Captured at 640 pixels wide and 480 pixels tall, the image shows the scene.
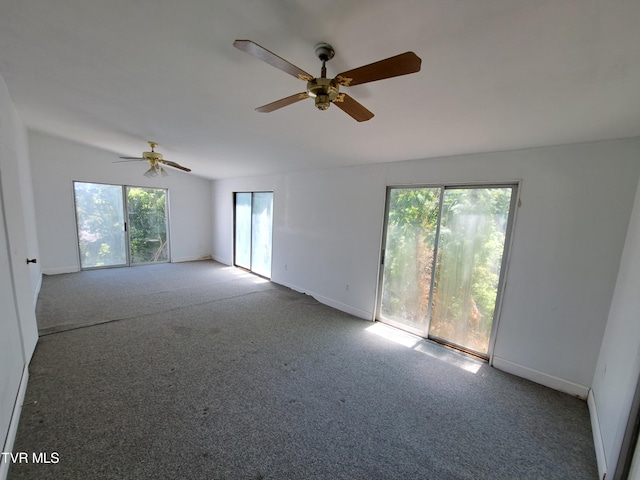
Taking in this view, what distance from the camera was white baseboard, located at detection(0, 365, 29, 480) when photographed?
4.32 ft

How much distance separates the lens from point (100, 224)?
5.43 metres

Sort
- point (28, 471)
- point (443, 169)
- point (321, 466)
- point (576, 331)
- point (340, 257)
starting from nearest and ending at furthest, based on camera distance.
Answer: point (28, 471) < point (321, 466) < point (576, 331) < point (443, 169) < point (340, 257)

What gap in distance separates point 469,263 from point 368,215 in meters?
1.38

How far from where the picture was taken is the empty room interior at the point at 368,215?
1.31 m

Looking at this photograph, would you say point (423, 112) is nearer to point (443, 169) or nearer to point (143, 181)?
point (443, 169)

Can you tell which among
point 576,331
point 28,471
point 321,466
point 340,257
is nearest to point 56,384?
point 28,471

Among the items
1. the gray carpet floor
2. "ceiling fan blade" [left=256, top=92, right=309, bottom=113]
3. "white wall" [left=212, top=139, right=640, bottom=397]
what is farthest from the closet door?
"white wall" [left=212, top=139, right=640, bottom=397]

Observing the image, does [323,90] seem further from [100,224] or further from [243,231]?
[100,224]

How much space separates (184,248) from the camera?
662cm

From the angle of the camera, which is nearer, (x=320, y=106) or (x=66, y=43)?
(x=320, y=106)

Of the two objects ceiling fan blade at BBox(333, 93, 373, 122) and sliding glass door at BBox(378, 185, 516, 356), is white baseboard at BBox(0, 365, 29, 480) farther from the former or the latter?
sliding glass door at BBox(378, 185, 516, 356)

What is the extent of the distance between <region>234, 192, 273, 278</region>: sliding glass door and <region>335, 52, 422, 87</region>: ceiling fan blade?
→ 4071 millimetres

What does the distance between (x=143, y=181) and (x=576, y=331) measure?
304 inches

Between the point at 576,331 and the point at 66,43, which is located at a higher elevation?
the point at 66,43
